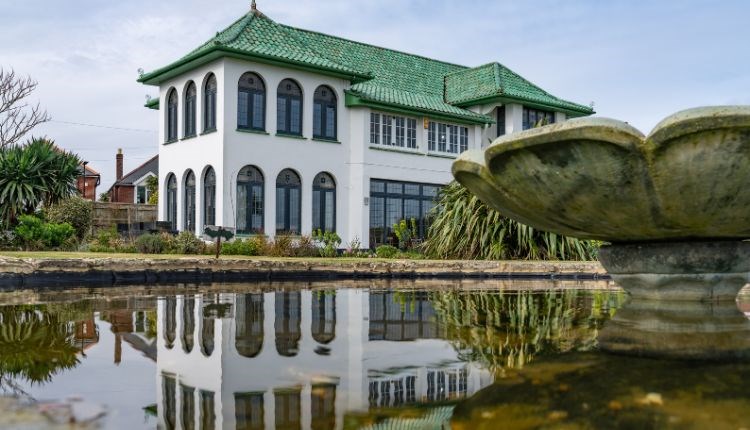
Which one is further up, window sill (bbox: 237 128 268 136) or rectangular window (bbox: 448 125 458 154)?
rectangular window (bbox: 448 125 458 154)

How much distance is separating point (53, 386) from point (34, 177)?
2182cm

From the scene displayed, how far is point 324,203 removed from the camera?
26.2m

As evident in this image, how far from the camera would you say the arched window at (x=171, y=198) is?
2683cm

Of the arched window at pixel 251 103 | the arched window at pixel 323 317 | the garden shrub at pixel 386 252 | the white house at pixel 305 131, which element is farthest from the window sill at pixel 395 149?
the arched window at pixel 323 317

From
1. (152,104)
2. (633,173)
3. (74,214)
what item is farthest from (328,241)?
(633,173)

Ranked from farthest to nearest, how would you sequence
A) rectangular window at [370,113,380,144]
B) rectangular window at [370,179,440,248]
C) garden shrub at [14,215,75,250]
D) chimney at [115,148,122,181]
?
chimney at [115,148,122,181] < rectangular window at [370,179,440,248] < rectangular window at [370,113,380,144] < garden shrub at [14,215,75,250]

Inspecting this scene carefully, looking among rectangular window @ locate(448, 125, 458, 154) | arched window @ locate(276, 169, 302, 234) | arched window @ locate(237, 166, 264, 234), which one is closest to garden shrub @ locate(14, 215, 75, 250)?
arched window @ locate(237, 166, 264, 234)

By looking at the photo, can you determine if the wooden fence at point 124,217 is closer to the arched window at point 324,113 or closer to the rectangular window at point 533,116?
the arched window at point 324,113

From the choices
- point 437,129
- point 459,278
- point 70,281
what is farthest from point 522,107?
point 70,281

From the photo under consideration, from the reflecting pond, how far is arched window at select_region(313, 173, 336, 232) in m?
18.5

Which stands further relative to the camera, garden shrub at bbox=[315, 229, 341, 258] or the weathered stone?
garden shrub at bbox=[315, 229, 341, 258]

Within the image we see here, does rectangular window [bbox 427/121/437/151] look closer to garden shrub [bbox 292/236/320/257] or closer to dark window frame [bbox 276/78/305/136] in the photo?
dark window frame [bbox 276/78/305/136]

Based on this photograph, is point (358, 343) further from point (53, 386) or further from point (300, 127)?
point (300, 127)

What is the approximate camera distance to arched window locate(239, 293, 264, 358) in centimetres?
499
